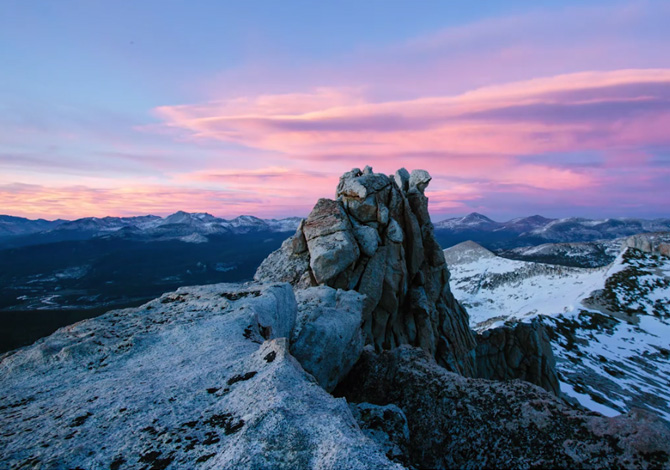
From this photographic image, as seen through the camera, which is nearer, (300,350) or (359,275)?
(300,350)

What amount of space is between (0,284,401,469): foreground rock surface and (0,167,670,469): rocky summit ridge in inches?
1.7

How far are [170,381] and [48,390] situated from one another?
430 centimetres

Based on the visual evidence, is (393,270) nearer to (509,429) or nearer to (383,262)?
(383,262)

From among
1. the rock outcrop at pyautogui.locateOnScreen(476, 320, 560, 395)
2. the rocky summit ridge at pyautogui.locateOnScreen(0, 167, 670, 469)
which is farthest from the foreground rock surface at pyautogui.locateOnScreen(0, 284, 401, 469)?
the rock outcrop at pyautogui.locateOnScreen(476, 320, 560, 395)

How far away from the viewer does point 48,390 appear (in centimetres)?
1179

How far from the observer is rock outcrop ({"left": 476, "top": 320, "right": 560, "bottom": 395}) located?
211 ft

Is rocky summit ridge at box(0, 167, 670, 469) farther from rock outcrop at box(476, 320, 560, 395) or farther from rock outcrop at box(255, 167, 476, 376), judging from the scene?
rock outcrop at box(476, 320, 560, 395)

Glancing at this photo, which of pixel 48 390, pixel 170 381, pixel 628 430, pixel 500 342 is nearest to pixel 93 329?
pixel 48 390

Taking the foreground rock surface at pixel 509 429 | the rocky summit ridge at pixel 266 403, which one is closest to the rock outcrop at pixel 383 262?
the rocky summit ridge at pixel 266 403

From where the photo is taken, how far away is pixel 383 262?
43.4 meters

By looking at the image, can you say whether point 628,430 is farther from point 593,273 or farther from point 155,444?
point 593,273

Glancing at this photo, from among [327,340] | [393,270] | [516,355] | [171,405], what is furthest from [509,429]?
[516,355]

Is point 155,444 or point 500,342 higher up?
point 155,444

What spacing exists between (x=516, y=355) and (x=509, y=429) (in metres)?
64.0
